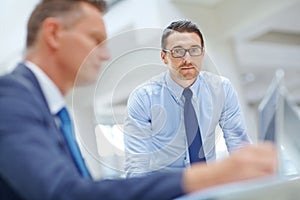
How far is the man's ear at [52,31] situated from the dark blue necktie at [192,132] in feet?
0.77

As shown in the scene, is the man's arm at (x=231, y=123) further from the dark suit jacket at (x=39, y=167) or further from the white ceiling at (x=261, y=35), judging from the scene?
the white ceiling at (x=261, y=35)

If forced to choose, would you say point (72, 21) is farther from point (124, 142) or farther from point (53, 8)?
point (124, 142)

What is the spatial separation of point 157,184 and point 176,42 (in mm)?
324

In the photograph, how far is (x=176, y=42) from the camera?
729 millimetres

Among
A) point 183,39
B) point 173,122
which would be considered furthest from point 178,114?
point 183,39

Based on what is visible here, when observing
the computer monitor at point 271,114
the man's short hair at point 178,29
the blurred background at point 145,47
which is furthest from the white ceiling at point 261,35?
the computer monitor at point 271,114

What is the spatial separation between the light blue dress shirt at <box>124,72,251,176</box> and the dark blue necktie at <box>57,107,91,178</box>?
128 mm

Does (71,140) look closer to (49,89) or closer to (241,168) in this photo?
(49,89)

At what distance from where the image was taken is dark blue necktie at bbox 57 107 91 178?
1.96 feet

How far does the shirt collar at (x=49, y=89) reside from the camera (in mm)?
586

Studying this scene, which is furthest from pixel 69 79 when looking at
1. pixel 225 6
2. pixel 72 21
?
pixel 225 6

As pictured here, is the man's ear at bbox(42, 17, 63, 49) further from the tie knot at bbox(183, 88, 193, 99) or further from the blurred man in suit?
the tie knot at bbox(183, 88, 193, 99)

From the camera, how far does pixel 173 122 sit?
72cm

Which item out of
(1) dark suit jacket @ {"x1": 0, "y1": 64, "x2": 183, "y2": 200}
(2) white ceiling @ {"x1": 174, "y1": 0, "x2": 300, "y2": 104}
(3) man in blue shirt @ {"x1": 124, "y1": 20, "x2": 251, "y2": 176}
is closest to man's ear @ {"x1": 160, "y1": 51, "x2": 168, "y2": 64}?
(3) man in blue shirt @ {"x1": 124, "y1": 20, "x2": 251, "y2": 176}
